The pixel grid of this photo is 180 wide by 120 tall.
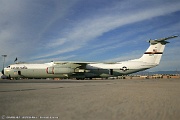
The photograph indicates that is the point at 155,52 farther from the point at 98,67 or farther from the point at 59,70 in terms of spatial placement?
the point at 59,70

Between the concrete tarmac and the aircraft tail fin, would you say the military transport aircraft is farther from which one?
the concrete tarmac

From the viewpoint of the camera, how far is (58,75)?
37969 millimetres

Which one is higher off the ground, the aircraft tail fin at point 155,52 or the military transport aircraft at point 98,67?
the aircraft tail fin at point 155,52

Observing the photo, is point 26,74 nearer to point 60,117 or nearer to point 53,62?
point 53,62

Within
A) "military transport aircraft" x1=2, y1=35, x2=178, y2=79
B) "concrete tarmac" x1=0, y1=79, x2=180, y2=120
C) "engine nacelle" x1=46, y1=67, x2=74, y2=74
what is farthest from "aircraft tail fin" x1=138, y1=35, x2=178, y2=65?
"concrete tarmac" x1=0, y1=79, x2=180, y2=120

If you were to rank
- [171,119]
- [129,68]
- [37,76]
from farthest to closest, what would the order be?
[37,76] → [129,68] → [171,119]

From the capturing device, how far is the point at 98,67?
3806 centimetres

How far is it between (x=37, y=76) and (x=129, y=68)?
19.2 metres

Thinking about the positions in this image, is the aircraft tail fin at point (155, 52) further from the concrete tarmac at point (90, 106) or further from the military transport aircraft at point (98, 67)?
the concrete tarmac at point (90, 106)

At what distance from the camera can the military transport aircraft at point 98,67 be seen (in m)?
36.6

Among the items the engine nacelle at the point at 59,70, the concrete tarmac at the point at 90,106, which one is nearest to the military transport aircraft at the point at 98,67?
the engine nacelle at the point at 59,70

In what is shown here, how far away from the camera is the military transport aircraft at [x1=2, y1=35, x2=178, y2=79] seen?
120 ft

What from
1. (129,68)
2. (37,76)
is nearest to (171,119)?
(129,68)

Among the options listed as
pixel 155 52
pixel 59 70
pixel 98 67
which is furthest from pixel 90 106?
pixel 155 52
